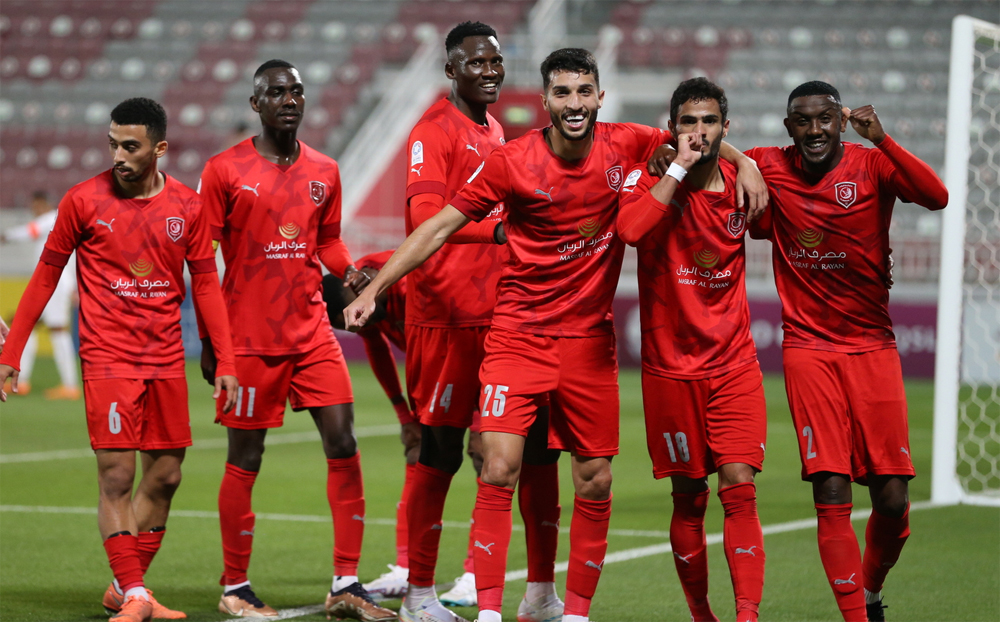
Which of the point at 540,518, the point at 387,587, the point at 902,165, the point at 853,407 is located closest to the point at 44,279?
the point at 387,587

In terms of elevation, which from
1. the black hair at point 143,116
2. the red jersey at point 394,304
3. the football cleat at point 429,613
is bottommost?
the football cleat at point 429,613

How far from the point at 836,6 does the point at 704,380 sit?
68.9 feet

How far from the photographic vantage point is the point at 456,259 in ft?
16.9

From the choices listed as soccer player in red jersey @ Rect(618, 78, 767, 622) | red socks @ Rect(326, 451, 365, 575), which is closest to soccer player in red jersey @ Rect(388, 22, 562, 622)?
red socks @ Rect(326, 451, 365, 575)

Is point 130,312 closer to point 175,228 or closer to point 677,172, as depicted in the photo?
point 175,228

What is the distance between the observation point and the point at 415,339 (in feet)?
17.1

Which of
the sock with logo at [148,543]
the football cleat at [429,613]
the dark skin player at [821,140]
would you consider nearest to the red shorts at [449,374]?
the football cleat at [429,613]

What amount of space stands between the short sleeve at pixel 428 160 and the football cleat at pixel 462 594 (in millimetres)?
1754

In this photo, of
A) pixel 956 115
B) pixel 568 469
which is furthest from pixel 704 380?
pixel 568 469

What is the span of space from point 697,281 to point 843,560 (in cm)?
110

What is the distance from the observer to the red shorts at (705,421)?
14.6ft

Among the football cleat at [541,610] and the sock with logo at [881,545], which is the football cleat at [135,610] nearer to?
the football cleat at [541,610]

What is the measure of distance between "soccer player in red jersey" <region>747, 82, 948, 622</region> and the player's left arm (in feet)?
0.05

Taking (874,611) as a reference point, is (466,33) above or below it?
above
